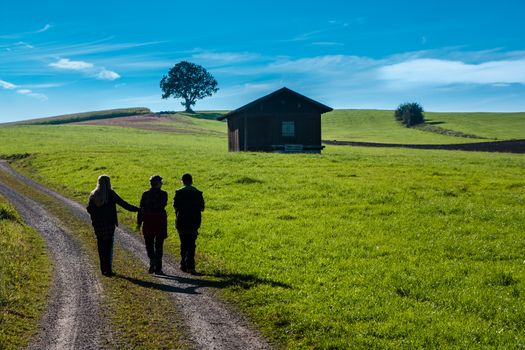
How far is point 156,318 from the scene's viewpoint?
30.5ft

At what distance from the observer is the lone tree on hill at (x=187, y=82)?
14562 centimetres

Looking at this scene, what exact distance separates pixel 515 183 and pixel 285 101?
2712 centimetres

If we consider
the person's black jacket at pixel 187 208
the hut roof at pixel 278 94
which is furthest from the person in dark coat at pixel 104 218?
the hut roof at pixel 278 94

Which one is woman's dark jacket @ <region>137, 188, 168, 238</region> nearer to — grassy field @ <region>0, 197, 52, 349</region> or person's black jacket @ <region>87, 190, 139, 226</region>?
person's black jacket @ <region>87, 190, 139, 226</region>

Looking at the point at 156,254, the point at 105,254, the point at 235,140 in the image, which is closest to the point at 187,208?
the point at 156,254

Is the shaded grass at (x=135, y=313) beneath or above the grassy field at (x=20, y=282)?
beneath

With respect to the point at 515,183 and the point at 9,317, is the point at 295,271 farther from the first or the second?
the point at 515,183

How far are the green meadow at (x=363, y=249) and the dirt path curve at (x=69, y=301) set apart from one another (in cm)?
278

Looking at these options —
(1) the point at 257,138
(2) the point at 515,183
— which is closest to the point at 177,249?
(2) the point at 515,183

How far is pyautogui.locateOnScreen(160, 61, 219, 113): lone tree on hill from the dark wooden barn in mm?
100005

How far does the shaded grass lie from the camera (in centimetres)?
830

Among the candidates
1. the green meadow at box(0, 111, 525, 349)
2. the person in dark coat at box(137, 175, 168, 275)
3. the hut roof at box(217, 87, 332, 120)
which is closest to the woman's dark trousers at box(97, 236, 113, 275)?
the person in dark coat at box(137, 175, 168, 275)

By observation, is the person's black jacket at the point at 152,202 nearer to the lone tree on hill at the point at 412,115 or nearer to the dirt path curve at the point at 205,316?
the dirt path curve at the point at 205,316

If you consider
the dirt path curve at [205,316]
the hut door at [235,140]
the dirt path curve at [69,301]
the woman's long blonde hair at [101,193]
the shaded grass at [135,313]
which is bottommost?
the dirt path curve at [205,316]
